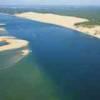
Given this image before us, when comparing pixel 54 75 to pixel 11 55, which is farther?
pixel 11 55

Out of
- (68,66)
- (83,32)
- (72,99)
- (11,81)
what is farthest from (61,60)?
(83,32)

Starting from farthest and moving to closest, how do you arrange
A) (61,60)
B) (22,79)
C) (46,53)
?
(46,53), (61,60), (22,79)

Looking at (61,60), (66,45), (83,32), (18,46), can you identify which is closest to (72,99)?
(61,60)

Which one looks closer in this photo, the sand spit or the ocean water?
the ocean water

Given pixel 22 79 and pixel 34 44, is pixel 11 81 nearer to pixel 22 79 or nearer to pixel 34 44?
pixel 22 79

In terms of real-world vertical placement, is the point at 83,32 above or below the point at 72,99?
below

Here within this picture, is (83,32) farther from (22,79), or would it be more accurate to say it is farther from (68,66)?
(22,79)

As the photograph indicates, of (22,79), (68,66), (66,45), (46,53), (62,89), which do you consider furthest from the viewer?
(66,45)

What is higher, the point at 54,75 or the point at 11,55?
the point at 11,55

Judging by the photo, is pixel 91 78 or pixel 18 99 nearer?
pixel 18 99

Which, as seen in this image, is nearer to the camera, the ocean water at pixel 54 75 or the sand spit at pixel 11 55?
the ocean water at pixel 54 75
